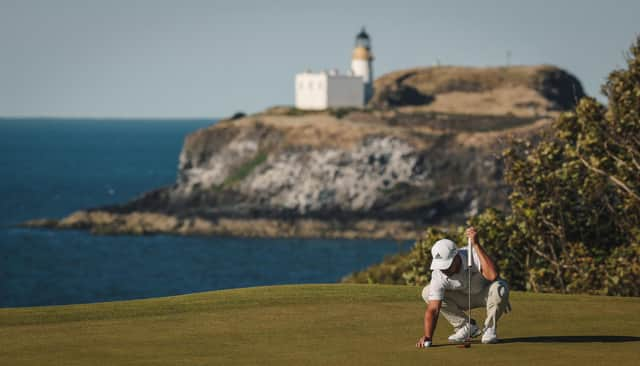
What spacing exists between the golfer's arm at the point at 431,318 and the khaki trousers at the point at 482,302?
212 millimetres

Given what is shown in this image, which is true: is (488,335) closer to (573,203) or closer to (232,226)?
(573,203)

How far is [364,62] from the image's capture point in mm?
175625

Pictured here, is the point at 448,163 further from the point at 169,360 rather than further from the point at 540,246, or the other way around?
the point at 169,360

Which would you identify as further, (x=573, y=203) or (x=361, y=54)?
(x=361, y=54)

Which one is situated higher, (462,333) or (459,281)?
(459,281)

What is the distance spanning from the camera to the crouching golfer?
15.8m

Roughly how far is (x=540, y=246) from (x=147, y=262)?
8648 cm

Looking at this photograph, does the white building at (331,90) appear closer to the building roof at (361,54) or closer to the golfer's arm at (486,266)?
the building roof at (361,54)

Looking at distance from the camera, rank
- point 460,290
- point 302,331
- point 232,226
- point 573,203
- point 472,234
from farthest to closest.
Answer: point 232,226
point 573,203
point 302,331
point 460,290
point 472,234

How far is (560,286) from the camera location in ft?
109

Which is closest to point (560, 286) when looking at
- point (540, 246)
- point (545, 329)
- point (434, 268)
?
point (540, 246)

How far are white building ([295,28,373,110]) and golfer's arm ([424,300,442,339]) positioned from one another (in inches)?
6077

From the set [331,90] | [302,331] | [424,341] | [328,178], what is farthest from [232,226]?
[424,341]

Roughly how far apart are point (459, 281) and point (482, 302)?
529 millimetres
